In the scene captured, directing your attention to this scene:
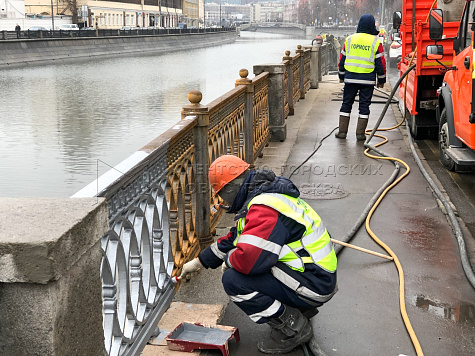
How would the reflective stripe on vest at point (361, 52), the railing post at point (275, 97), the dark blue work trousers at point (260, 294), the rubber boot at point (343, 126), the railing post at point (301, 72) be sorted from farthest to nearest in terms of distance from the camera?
the railing post at point (301, 72) → the rubber boot at point (343, 126) → the railing post at point (275, 97) → the reflective stripe on vest at point (361, 52) → the dark blue work trousers at point (260, 294)

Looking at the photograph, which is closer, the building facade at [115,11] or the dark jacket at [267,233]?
the dark jacket at [267,233]

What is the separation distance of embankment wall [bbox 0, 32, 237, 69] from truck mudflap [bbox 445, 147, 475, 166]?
36.9 meters

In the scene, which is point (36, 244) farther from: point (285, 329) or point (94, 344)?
point (285, 329)

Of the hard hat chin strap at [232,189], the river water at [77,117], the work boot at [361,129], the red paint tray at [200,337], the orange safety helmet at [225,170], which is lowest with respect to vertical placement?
the river water at [77,117]

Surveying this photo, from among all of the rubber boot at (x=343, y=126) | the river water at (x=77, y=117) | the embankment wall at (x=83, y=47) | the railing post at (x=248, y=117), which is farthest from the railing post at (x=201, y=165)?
the embankment wall at (x=83, y=47)

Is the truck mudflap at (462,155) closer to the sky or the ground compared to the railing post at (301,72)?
closer to the ground

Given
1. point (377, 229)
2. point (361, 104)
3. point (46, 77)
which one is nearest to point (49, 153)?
point (361, 104)

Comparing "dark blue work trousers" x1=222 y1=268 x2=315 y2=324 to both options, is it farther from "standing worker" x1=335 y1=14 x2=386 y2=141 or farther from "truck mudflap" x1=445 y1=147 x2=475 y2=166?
"standing worker" x1=335 y1=14 x2=386 y2=141

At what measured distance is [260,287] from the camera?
354 centimetres

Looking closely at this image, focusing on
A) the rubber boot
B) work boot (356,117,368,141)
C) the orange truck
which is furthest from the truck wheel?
the rubber boot

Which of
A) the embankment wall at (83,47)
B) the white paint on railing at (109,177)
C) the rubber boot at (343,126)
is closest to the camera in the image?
the white paint on railing at (109,177)

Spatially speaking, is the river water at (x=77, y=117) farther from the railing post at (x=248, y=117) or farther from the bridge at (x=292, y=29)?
the bridge at (x=292, y=29)

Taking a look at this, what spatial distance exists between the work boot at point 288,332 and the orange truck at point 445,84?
13.6 ft

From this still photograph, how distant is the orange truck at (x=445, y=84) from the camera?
7449 mm
